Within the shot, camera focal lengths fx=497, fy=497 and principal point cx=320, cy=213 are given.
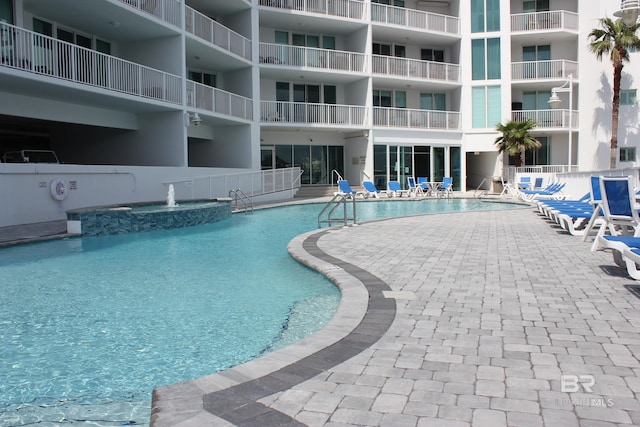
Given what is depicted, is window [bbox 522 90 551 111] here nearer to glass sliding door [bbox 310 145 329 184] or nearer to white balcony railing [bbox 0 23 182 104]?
glass sliding door [bbox 310 145 329 184]

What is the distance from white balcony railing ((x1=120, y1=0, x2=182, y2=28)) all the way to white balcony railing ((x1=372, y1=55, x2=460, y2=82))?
1179 centimetres


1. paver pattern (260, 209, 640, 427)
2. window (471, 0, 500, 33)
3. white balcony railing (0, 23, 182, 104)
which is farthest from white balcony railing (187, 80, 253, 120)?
paver pattern (260, 209, 640, 427)

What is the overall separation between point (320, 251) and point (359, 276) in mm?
2095

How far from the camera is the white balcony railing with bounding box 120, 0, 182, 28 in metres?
16.6

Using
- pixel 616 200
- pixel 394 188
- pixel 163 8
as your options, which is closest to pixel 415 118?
pixel 394 188

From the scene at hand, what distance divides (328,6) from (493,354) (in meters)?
25.1

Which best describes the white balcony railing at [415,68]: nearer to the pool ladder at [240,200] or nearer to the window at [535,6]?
the window at [535,6]

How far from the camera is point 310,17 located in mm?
24719

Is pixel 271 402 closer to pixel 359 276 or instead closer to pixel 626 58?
pixel 359 276

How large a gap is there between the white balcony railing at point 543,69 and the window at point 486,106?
159cm

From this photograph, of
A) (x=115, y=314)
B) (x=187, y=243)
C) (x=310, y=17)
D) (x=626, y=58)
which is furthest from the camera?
(x=626, y=58)

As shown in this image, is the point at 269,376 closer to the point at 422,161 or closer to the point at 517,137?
the point at 517,137

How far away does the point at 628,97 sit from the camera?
91.6 ft

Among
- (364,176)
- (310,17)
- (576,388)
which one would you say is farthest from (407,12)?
(576,388)
